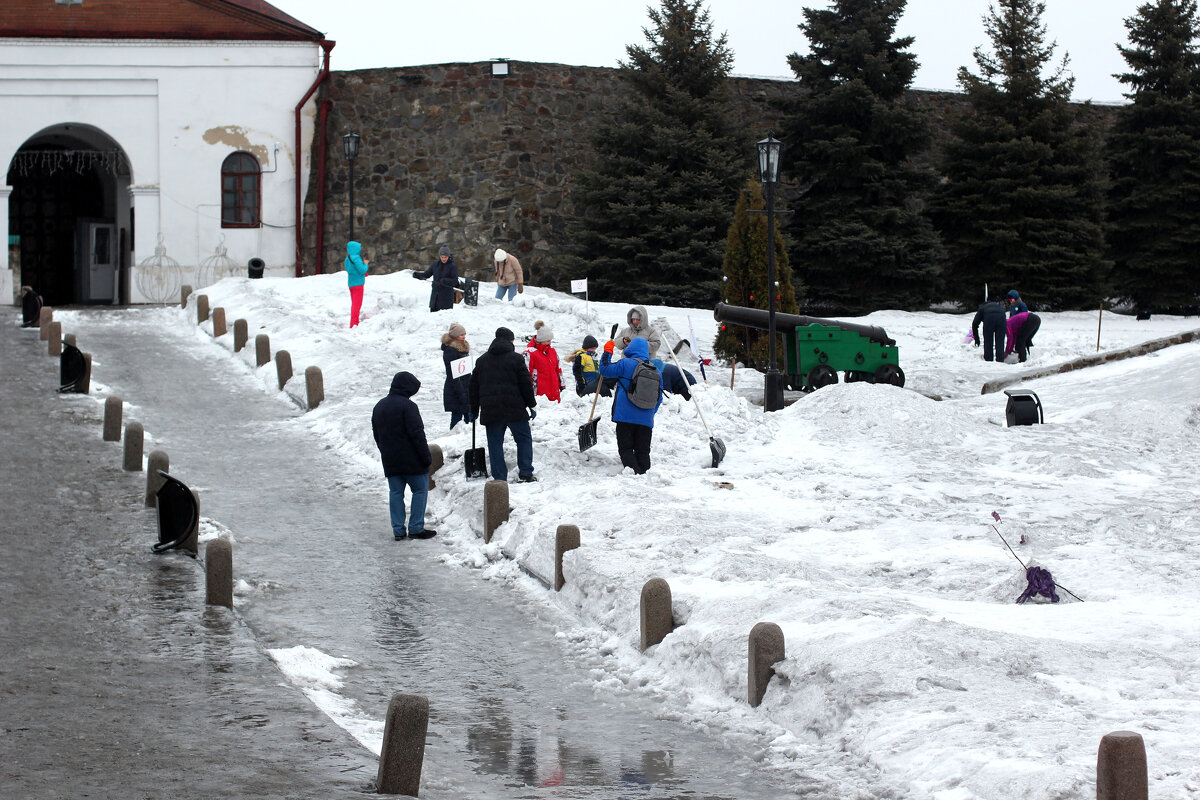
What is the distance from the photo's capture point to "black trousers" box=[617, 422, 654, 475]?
1383 cm

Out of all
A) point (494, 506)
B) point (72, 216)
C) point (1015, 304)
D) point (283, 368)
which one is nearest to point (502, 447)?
point (494, 506)

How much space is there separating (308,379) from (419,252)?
13657mm

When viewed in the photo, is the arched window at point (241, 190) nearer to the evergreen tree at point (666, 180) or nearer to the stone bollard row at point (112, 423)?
the evergreen tree at point (666, 180)

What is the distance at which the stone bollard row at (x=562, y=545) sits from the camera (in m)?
10.5

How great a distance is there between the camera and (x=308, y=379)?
1780 centimetres

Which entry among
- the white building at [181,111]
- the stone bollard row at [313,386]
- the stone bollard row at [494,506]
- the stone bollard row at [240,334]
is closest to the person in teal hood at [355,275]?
the stone bollard row at [240,334]

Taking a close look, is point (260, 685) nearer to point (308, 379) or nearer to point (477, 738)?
point (477, 738)

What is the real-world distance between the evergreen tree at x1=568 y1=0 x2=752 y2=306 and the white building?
6633 mm

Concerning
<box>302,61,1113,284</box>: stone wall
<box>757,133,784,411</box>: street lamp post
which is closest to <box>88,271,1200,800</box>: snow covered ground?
<box>757,133,784,411</box>: street lamp post

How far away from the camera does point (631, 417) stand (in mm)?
13703

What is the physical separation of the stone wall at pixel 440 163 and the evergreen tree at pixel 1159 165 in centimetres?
860

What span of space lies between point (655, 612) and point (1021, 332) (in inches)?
662

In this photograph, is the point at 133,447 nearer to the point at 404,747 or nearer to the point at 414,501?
the point at 414,501

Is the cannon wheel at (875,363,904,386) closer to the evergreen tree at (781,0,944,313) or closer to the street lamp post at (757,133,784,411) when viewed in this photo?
the street lamp post at (757,133,784,411)
